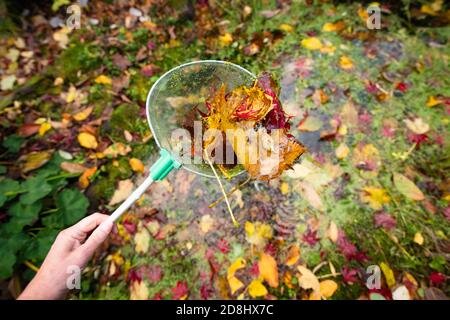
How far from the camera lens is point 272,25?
9.12ft

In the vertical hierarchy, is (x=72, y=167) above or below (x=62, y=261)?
below

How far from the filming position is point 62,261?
1342 millimetres

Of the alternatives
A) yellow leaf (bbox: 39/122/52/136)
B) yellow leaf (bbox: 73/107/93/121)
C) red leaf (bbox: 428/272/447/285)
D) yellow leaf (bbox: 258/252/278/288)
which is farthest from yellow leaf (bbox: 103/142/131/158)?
red leaf (bbox: 428/272/447/285)

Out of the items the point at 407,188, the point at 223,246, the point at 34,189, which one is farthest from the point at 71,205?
the point at 407,188

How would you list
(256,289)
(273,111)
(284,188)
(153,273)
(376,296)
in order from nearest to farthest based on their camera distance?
1. (273,111)
2. (376,296)
3. (256,289)
4. (153,273)
5. (284,188)

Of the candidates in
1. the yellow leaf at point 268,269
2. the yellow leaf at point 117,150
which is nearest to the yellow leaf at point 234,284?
the yellow leaf at point 268,269

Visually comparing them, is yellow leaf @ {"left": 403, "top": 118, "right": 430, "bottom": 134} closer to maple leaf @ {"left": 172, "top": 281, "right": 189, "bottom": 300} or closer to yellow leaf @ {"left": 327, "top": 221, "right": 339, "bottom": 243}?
yellow leaf @ {"left": 327, "top": 221, "right": 339, "bottom": 243}

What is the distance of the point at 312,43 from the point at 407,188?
137 cm

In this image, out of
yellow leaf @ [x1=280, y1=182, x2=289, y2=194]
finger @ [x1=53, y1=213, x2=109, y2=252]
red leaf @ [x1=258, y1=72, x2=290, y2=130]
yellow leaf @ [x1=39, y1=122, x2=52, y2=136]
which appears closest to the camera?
red leaf @ [x1=258, y1=72, x2=290, y2=130]

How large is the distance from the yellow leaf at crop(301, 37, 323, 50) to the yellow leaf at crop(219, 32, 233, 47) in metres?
0.62

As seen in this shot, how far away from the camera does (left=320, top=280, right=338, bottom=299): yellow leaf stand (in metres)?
1.87

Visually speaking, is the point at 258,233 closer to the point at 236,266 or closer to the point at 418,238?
the point at 236,266
